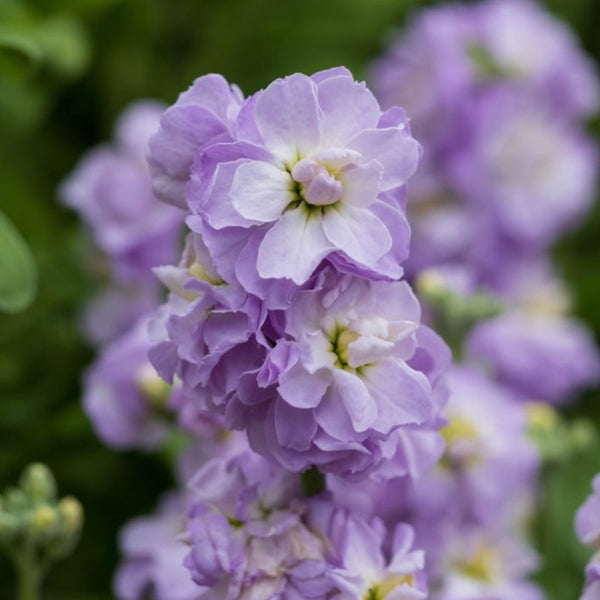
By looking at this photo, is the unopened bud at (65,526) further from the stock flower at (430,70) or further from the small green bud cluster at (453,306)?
the stock flower at (430,70)

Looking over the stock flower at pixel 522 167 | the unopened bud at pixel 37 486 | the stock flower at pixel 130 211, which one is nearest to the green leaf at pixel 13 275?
the unopened bud at pixel 37 486

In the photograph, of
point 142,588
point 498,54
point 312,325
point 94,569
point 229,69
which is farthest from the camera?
point 229,69

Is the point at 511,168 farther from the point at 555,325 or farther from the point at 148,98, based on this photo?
the point at 148,98

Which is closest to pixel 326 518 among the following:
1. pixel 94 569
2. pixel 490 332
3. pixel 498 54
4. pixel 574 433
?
pixel 574 433

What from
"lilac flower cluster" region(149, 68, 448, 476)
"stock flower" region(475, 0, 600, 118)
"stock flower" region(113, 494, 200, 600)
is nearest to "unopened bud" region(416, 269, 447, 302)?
"stock flower" region(113, 494, 200, 600)

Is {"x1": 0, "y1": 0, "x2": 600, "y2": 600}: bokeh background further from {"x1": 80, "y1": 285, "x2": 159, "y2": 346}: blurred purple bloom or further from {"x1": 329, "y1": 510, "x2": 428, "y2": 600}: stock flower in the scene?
{"x1": 329, "y1": 510, "x2": 428, "y2": 600}: stock flower
